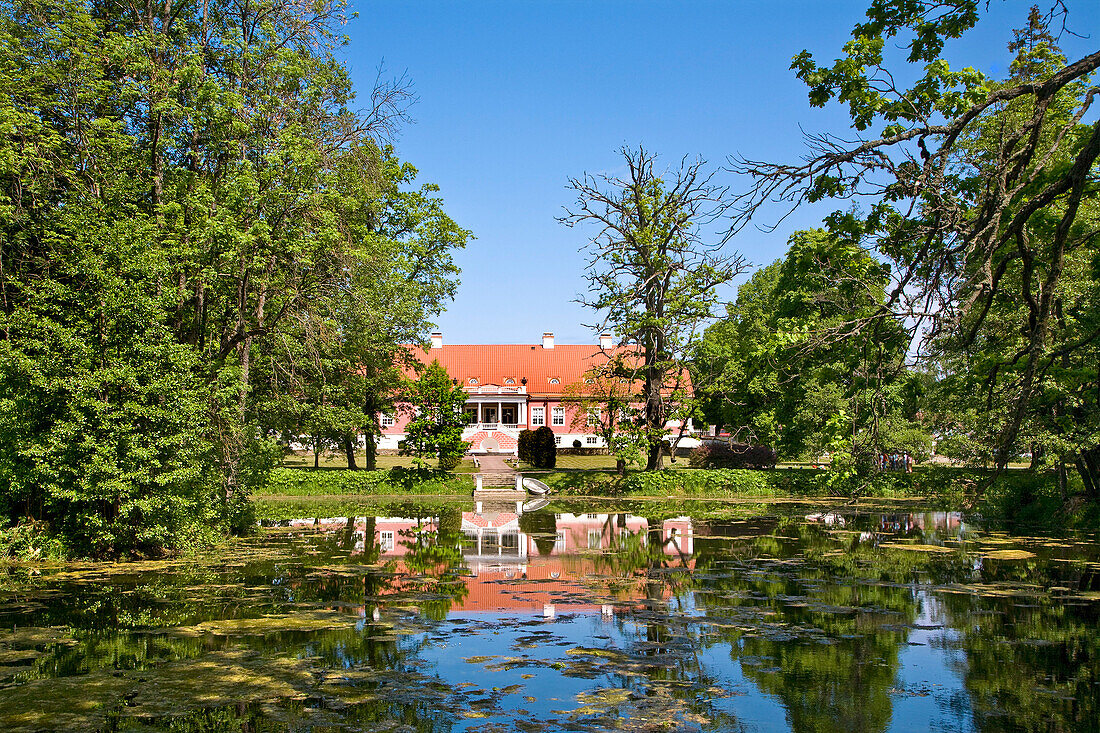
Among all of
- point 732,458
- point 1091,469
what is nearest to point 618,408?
point 732,458

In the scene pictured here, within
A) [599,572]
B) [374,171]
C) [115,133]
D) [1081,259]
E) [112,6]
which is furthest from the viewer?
[374,171]

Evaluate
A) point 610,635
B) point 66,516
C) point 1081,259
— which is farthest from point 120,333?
point 1081,259

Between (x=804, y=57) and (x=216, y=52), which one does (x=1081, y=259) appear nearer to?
(x=804, y=57)

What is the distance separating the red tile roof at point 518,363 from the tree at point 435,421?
3025 centimetres

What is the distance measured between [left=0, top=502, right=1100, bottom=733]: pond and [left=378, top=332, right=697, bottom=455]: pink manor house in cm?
4295

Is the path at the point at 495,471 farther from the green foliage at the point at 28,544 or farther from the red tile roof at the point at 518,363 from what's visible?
the green foliage at the point at 28,544

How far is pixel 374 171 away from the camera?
2016 centimetres

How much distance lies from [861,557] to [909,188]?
11.7 m

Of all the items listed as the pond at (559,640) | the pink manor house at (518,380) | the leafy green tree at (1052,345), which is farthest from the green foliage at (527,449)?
the pond at (559,640)

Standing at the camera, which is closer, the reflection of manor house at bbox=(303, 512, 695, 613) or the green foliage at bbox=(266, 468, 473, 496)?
the reflection of manor house at bbox=(303, 512, 695, 613)

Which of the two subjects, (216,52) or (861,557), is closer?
(861,557)

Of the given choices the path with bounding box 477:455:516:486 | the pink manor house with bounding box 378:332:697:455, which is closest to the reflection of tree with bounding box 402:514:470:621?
the path with bounding box 477:455:516:486

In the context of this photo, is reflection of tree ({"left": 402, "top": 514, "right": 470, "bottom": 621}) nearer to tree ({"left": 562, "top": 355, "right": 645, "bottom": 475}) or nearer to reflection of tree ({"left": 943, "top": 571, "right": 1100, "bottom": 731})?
reflection of tree ({"left": 943, "top": 571, "right": 1100, "bottom": 731})

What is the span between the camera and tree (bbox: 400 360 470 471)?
31.0 meters
